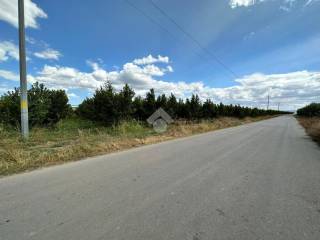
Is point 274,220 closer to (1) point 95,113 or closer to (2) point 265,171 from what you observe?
(2) point 265,171

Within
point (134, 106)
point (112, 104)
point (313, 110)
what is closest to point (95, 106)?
point (112, 104)

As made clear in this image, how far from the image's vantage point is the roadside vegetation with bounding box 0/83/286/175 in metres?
6.54

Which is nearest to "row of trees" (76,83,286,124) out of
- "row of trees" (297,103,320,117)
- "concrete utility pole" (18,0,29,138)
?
"concrete utility pole" (18,0,29,138)

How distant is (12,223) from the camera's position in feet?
8.54

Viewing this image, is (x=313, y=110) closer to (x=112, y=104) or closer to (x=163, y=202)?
(x=112, y=104)

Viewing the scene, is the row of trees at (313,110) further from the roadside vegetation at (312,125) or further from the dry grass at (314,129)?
the dry grass at (314,129)

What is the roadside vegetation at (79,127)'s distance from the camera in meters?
6.54

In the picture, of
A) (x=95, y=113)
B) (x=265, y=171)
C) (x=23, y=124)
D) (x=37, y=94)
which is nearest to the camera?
(x=265, y=171)

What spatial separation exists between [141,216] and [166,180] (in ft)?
5.30

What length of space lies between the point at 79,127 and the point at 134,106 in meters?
5.07

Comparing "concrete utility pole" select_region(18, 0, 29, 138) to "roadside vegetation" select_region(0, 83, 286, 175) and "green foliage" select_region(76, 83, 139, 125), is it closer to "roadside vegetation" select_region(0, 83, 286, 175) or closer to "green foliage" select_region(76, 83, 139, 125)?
→ "roadside vegetation" select_region(0, 83, 286, 175)

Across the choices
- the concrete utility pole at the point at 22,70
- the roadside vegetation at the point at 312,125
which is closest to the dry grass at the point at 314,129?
the roadside vegetation at the point at 312,125

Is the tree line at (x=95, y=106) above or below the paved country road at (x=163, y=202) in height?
above

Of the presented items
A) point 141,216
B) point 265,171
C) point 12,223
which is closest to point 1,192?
point 12,223
